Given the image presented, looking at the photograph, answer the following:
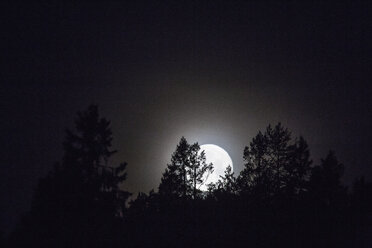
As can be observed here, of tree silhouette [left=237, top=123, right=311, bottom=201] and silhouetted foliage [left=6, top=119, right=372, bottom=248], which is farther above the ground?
tree silhouette [left=237, top=123, right=311, bottom=201]

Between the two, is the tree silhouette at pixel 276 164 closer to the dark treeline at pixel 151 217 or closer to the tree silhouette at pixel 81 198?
the dark treeline at pixel 151 217

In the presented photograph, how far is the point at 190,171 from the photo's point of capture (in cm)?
4431

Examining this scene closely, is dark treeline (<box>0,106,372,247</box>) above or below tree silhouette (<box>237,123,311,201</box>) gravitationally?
below

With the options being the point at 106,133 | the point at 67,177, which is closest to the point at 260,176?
the point at 106,133

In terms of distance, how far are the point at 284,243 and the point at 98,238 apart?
43.3ft

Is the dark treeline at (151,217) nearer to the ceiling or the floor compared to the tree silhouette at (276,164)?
nearer to the floor

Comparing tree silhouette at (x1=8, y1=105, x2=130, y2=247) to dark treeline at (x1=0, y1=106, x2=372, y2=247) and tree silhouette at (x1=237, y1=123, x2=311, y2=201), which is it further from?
tree silhouette at (x1=237, y1=123, x2=311, y2=201)

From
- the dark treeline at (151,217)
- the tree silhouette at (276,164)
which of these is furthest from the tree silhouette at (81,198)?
the tree silhouette at (276,164)

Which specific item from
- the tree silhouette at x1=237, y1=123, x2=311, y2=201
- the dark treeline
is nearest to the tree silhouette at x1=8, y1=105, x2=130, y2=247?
the dark treeline

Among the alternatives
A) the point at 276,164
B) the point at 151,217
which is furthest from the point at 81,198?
the point at 276,164

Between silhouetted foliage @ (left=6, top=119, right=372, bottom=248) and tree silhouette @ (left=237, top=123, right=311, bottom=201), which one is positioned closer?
silhouetted foliage @ (left=6, top=119, right=372, bottom=248)

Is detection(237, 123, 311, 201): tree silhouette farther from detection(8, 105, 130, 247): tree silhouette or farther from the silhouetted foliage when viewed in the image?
detection(8, 105, 130, 247): tree silhouette

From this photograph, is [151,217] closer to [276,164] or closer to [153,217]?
[153,217]

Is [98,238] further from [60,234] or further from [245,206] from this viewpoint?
[245,206]
